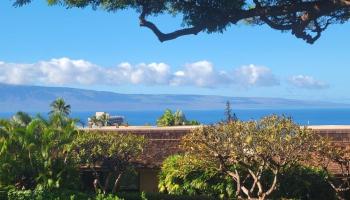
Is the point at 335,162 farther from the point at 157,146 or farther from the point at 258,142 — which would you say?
the point at 157,146

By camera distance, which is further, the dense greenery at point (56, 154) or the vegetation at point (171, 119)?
the vegetation at point (171, 119)

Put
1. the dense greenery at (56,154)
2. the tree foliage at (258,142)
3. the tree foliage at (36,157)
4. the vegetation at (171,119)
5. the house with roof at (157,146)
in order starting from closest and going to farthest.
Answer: the tree foliage at (258,142), the dense greenery at (56,154), the tree foliage at (36,157), the house with roof at (157,146), the vegetation at (171,119)

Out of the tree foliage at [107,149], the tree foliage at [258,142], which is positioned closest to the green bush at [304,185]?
the tree foliage at [258,142]

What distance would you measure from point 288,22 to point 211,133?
6.36 metres

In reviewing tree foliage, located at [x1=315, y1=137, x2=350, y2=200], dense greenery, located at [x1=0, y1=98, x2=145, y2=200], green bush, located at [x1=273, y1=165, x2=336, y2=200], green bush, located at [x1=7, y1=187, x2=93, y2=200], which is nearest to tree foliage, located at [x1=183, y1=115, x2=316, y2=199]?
tree foliage, located at [x1=315, y1=137, x2=350, y2=200]

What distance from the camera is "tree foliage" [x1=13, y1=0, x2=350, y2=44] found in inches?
950

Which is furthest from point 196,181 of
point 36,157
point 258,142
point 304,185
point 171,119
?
point 171,119

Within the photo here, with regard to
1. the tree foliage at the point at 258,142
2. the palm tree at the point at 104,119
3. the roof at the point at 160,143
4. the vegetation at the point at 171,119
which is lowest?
the palm tree at the point at 104,119

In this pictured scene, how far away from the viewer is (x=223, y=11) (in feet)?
80.0

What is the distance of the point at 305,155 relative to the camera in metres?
21.7

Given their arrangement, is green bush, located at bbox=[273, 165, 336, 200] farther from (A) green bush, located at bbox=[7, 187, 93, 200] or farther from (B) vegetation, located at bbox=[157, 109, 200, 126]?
(B) vegetation, located at bbox=[157, 109, 200, 126]

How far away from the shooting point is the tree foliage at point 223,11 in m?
24.1

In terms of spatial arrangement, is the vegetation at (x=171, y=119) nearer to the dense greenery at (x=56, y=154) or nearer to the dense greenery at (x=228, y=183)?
the dense greenery at (x=56, y=154)

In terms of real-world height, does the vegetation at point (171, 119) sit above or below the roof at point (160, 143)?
below
